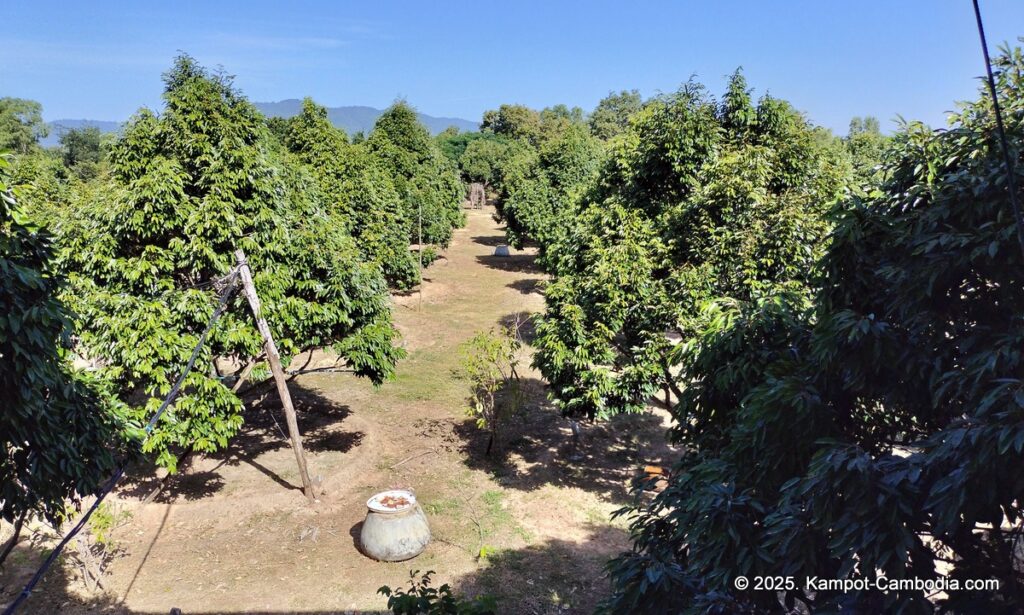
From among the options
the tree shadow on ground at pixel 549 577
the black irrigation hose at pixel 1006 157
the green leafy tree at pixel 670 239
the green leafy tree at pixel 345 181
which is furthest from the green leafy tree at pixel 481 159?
the black irrigation hose at pixel 1006 157

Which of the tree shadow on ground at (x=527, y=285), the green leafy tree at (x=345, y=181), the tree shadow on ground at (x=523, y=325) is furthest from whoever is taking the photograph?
the tree shadow on ground at (x=527, y=285)

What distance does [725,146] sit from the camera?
443 inches

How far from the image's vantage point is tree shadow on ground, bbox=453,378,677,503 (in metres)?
13.7

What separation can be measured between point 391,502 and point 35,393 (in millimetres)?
6779

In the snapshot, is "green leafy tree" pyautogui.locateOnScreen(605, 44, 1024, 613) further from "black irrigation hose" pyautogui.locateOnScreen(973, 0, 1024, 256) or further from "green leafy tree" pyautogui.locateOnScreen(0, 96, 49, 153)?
"green leafy tree" pyautogui.locateOnScreen(0, 96, 49, 153)

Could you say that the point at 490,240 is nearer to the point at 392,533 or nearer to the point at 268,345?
the point at 268,345

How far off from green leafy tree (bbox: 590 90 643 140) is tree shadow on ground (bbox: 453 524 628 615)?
255ft

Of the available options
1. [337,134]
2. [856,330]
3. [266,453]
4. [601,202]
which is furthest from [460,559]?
[337,134]

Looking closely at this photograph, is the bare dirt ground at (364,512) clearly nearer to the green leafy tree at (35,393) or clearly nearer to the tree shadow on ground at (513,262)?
the green leafy tree at (35,393)

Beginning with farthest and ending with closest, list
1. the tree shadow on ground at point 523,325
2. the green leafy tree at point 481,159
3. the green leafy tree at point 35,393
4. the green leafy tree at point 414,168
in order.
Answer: the green leafy tree at point 481,159
the green leafy tree at point 414,168
the tree shadow on ground at point 523,325
the green leafy tree at point 35,393

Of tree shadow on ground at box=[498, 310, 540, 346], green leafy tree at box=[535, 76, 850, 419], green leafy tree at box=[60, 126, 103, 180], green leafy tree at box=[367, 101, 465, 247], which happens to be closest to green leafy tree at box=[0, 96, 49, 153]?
green leafy tree at box=[60, 126, 103, 180]

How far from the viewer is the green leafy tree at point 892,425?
11.4ft

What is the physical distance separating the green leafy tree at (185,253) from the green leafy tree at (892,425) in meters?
8.05

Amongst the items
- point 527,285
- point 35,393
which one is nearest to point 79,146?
point 527,285
